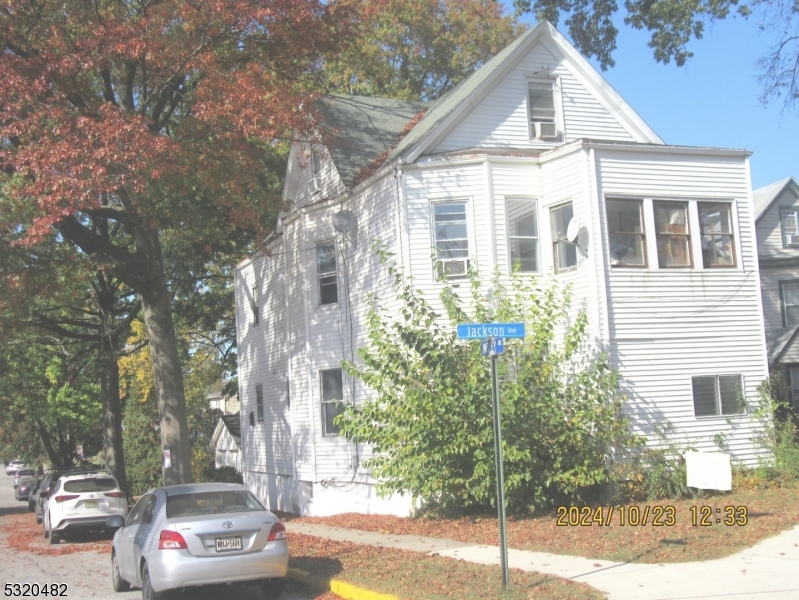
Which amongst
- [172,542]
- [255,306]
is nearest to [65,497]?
[255,306]

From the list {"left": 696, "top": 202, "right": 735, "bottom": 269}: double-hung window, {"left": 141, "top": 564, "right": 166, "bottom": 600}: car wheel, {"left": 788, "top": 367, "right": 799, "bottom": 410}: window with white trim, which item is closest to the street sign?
{"left": 141, "top": 564, "right": 166, "bottom": 600}: car wheel

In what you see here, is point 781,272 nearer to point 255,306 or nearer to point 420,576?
point 255,306

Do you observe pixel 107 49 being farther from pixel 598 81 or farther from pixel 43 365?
pixel 43 365

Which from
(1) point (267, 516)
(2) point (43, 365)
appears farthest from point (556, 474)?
(2) point (43, 365)

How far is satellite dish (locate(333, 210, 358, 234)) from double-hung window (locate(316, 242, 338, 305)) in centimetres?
108

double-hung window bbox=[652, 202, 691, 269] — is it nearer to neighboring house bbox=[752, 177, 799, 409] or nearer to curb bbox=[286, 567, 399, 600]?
curb bbox=[286, 567, 399, 600]

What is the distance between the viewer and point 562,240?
664 inches

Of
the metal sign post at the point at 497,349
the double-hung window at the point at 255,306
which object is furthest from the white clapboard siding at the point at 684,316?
the double-hung window at the point at 255,306

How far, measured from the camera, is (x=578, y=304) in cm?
1620

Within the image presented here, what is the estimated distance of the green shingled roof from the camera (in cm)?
2017

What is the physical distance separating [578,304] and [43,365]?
98.6 ft

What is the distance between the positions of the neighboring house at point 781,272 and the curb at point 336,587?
18702 millimetres

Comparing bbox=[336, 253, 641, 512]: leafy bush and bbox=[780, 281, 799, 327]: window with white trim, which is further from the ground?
bbox=[780, 281, 799, 327]: window with white trim

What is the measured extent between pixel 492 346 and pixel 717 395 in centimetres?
929
